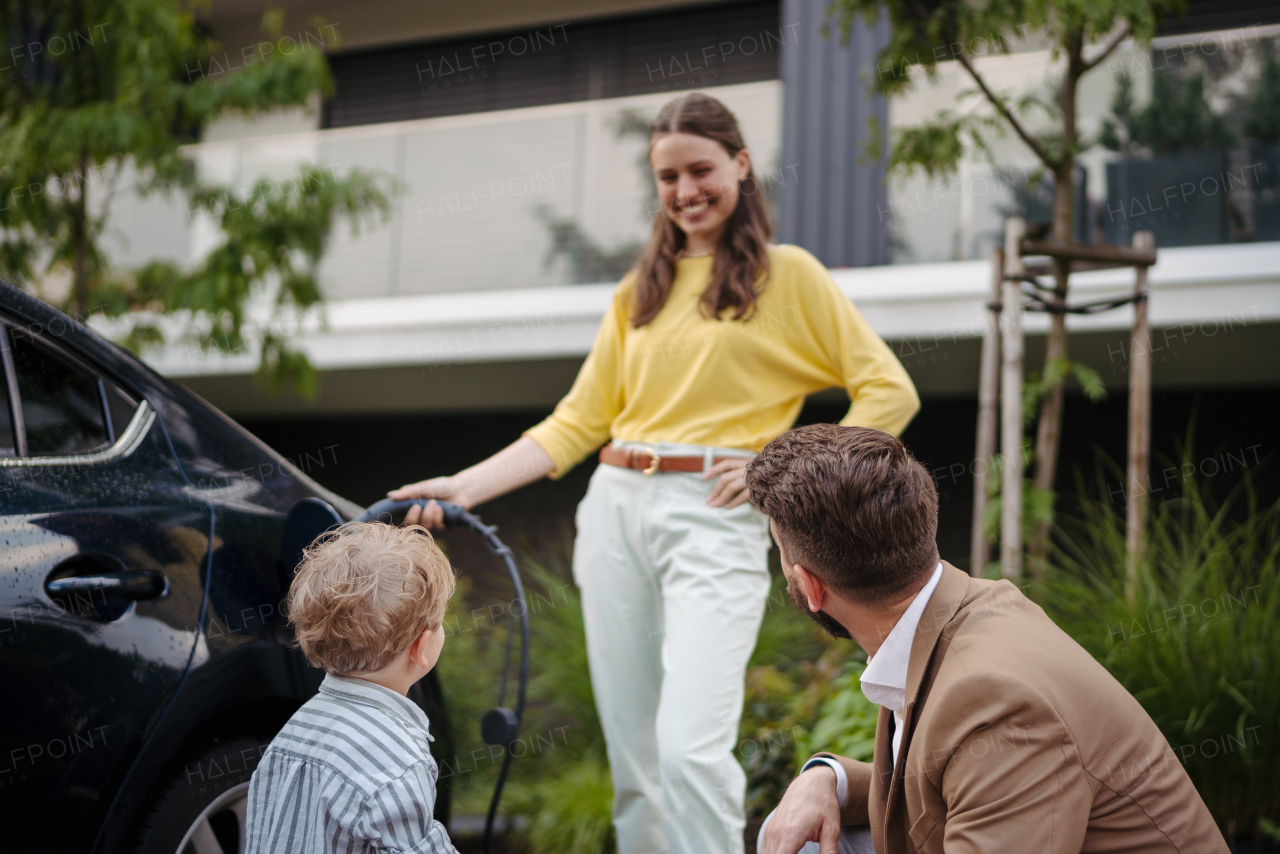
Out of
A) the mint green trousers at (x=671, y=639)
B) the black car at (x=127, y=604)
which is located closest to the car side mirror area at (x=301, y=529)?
the black car at (x=127, y=604)

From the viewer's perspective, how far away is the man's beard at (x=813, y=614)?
1.46 m

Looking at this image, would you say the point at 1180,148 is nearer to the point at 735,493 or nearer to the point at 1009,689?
the point at 735,493

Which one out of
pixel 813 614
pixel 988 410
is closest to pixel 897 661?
pixel 813 614

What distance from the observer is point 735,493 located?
7.06ft

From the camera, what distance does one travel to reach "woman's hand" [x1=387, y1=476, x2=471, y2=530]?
2105 millimetres

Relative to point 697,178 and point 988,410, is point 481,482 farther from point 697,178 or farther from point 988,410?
point 988,410

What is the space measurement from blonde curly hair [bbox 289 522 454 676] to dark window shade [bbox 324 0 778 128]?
7314mm

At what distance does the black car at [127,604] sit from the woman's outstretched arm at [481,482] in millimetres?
255

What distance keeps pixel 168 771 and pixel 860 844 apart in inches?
45.1

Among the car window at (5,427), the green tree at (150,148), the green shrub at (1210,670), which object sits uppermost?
the green tree at (150,148)

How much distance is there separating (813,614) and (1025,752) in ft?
1.31

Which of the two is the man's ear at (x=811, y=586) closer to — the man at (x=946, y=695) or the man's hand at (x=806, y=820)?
the man at (x=946, y=695)

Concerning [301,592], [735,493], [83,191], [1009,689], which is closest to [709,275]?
[735,493]

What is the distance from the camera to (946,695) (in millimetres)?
1229
